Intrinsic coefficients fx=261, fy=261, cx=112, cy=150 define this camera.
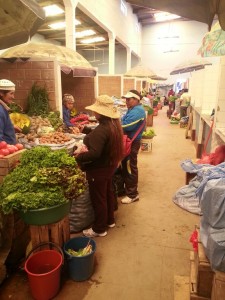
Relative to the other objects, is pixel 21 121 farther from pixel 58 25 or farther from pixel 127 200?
pixel 58 25

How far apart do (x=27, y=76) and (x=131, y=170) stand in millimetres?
2351

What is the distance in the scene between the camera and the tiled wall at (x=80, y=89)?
6.36 metres

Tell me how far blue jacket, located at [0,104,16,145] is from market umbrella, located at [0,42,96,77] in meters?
1.66

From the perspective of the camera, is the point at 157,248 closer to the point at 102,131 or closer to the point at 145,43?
the point at 102,131

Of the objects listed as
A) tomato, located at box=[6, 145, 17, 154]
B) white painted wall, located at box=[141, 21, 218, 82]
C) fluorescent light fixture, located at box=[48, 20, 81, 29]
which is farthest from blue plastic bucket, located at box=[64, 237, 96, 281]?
white painted wall, located at box=[141, 21, 218, 82]

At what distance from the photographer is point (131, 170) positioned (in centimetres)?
420

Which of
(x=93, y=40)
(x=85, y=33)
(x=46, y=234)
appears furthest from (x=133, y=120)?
(x=93, y=40)

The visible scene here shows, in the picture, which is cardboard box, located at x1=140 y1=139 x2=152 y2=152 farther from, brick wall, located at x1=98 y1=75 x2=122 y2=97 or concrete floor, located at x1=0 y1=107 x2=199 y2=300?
concrete floor, located at x1=0 y1=107 x2=199 y2=300

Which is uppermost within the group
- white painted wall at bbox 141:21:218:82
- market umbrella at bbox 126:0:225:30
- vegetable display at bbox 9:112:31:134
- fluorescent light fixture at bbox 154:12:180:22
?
fluorescent light fixture at bbox 154:12:180:22

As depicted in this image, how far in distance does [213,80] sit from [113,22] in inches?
327

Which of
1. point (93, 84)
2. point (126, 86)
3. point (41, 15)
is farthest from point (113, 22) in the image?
point (41, 15)

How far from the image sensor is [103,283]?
8.21 ft

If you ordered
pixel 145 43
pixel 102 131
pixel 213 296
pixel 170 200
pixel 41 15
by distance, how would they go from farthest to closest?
pixel 145 43
pixel 170 200
pixel 102 131
pixel 41 15
pixel 213 296

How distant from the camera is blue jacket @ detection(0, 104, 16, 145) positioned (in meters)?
2.98
